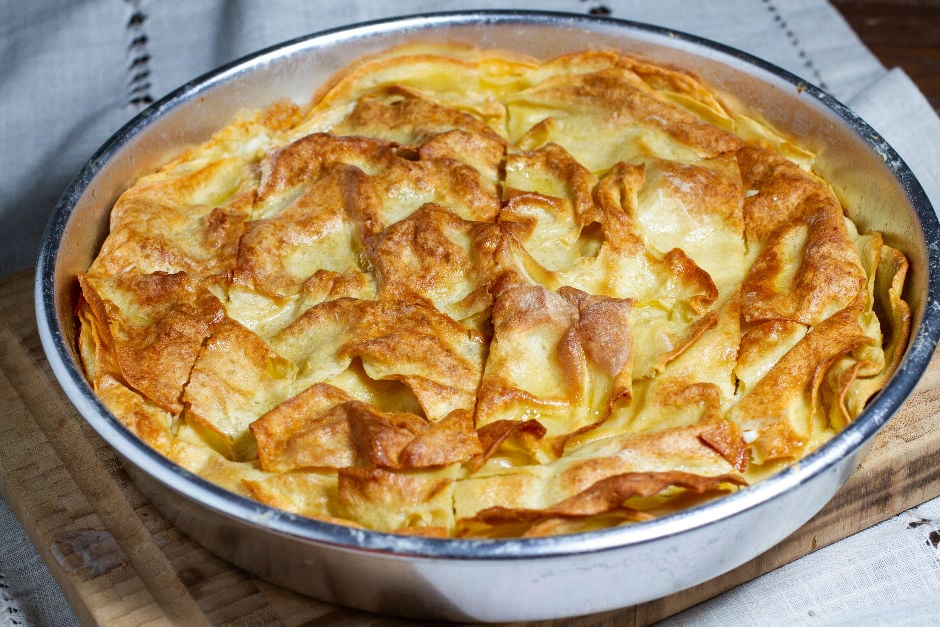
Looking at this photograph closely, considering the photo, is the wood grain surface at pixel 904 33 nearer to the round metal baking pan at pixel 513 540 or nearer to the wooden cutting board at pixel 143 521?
the round metal baking pan at pixel 513 540

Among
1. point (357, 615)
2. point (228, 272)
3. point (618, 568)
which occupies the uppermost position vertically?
point (228, 272)

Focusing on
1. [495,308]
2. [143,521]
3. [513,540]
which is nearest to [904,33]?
[495,308]

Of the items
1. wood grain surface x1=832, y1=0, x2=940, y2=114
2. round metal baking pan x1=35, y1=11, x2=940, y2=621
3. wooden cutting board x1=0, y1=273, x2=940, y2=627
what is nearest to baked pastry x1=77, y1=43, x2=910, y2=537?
round metal baking pan x1=35, y1=11, x2=940, y2=621

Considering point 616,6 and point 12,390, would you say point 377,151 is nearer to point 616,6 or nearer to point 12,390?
point 12,390

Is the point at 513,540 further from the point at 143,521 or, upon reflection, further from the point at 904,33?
the point at 904,33

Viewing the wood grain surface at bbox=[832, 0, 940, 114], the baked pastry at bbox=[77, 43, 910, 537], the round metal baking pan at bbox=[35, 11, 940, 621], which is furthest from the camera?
the wood grain surface at bbox=[832, 0, 940, 114]

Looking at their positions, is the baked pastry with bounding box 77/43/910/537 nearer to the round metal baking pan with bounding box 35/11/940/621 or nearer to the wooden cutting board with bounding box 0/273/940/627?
the round metal baking pan with bounding box 35/11/940/621

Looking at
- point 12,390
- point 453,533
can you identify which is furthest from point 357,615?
point 12,390
